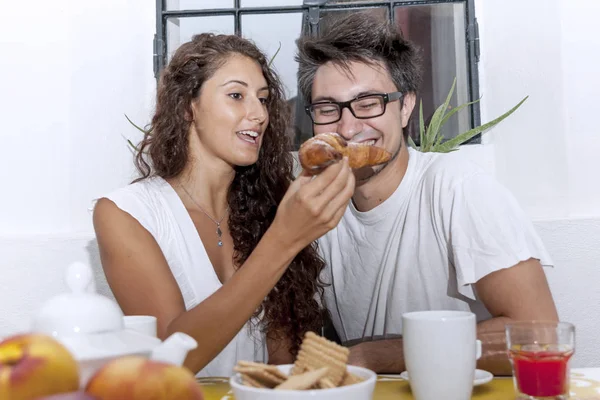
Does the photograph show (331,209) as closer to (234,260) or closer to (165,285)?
(165,285)

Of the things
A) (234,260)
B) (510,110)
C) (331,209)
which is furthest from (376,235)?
(510,110)

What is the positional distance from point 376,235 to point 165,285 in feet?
2.21

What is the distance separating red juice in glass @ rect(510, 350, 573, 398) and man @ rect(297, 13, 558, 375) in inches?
20.0

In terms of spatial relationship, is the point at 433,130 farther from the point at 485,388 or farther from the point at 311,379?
the point at 311,379

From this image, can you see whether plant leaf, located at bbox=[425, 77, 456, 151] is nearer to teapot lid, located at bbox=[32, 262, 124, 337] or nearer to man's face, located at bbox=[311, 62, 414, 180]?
man's face, located at bbox=[311, 62, 414, 180]

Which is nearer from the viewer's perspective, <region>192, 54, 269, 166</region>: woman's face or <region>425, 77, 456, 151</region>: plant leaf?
<region>192, 54, 269, 166</region>: woman's face

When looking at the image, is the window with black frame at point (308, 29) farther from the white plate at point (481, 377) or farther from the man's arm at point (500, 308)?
the white plate at point (481, 377)

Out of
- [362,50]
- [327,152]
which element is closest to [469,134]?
[362,50]

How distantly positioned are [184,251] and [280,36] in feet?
5.12

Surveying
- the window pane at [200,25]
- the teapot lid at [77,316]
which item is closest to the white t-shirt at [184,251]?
the teapot lid at [77,316]

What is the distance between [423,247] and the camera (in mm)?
1845

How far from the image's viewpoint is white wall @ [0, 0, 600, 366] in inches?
112

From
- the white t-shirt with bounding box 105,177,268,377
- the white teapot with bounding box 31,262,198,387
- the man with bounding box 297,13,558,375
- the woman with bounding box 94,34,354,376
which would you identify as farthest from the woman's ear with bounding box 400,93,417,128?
the white teapot with bounding box 31,262,198,387

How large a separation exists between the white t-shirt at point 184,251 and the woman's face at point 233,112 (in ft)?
0.78
